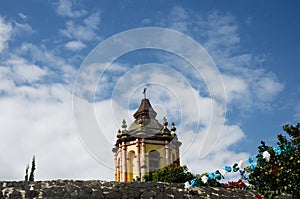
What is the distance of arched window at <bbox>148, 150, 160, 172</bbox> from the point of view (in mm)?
28397

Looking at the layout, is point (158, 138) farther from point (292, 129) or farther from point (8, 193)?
point (8, 193)

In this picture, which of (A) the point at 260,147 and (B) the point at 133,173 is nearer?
(A) the point at 260,147

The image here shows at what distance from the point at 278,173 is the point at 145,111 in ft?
77.1

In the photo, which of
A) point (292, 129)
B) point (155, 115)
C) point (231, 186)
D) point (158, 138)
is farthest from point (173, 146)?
point (231, 186)

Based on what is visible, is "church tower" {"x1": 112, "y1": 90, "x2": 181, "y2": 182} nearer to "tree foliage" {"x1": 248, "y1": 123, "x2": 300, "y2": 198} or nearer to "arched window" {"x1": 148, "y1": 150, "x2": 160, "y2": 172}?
"arched window" {"x1": 148, "y1": 150, "x2": 160, "y2": 172}

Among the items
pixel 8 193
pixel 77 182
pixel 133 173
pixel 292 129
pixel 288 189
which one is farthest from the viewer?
pixel 133 173

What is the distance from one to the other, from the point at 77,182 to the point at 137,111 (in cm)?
2289

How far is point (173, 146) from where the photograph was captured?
99.7 feet

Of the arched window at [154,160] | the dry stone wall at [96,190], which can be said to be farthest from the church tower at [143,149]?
the dry stone wall at [96,190]

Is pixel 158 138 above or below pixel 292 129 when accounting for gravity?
above

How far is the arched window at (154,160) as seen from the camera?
28.4 metres

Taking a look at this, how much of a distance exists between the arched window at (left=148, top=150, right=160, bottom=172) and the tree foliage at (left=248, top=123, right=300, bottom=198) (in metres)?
18.6

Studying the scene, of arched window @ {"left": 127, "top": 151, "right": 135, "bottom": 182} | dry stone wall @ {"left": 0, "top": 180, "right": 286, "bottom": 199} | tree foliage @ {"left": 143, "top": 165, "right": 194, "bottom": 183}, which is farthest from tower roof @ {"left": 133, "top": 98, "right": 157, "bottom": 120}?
dry stone wall @ {"left": 0, "top": 180, "right": 286, "bottom": 199}

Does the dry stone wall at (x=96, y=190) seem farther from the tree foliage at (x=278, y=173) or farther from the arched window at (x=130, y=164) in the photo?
the arched window at (x=130, y=164)
